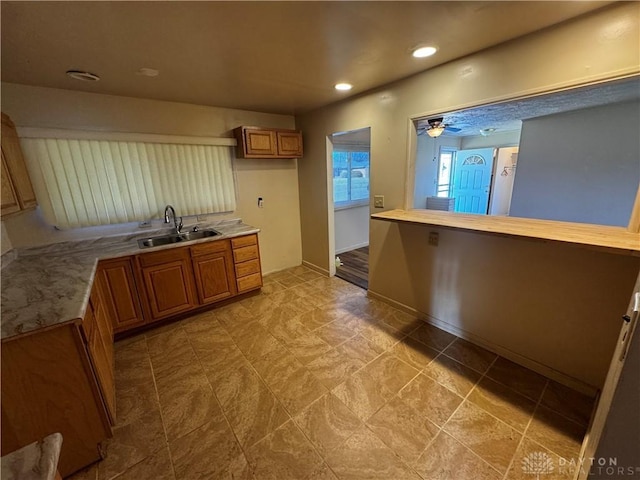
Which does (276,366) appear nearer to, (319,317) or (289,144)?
(319,317)

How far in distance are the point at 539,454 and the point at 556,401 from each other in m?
0.50

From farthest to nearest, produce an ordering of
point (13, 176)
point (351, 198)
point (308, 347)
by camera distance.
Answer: point (351, 198), point (308, 347), point (13, 176)

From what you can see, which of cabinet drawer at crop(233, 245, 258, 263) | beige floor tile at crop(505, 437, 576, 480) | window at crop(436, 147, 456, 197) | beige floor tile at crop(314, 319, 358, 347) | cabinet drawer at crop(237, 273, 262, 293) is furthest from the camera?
window at crop(436, 147, 456, 197)

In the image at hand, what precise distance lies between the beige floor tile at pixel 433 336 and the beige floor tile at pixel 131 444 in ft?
6.84

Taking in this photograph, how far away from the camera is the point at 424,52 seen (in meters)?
1.86

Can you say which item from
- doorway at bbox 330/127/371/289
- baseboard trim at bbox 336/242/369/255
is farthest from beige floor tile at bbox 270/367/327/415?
baseboard trim at bbox 336/242/369/255

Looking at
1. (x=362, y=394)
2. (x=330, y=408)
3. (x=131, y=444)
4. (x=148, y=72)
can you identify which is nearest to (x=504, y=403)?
(x=362, y=394)

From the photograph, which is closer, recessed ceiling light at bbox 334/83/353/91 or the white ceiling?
the white ceiling

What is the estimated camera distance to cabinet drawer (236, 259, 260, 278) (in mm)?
3150

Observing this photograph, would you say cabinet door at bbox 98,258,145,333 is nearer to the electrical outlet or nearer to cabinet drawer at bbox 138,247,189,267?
cabinet drawer at bbox 138,247,189,267

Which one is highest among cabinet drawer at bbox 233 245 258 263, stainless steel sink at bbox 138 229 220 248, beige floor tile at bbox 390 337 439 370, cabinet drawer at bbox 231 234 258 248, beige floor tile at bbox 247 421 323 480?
stainless steel sink at bbox 138 229 220 248

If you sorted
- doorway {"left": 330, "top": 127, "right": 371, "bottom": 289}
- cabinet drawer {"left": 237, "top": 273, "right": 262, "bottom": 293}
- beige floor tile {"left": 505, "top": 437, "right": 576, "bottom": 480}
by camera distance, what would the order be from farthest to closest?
doorway {"left": 330, "top": 127, "right": 371, "bottom": 289}
cabinet drawer {"left": 237, "top": 273, "right": 262, "bottom": 293}
beige floor tile {"left": 505, "top": 437, "right": 576, "bottom": 480}

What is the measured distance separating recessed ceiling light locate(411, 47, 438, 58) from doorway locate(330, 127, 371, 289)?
251 cm

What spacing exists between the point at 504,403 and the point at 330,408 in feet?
3.81
